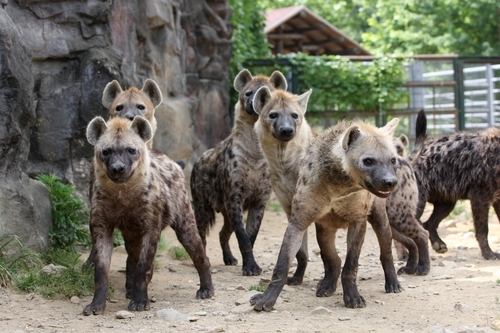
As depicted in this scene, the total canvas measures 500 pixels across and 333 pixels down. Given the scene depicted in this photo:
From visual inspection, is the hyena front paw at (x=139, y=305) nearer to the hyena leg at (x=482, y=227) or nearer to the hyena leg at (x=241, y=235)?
the hyena leg at (x=241, y=235)

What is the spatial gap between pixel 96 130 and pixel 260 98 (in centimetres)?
166

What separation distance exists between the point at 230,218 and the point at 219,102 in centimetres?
503

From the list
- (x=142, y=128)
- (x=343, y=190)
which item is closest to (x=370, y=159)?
(x=343, y=190)

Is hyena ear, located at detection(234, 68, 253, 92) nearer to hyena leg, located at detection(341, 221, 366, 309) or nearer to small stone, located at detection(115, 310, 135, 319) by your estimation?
hyena leg, located at detection(341, 221, 366, 309)

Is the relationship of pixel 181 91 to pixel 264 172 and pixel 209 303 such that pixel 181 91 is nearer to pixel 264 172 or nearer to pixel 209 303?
pixel 264 172

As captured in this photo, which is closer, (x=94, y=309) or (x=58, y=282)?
(x=94, y=309)

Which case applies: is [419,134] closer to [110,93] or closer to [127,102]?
[127,102]

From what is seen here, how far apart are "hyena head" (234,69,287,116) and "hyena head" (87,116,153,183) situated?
76.1 inches

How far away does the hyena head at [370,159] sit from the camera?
15.2 ft

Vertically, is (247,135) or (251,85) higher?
(251,85)

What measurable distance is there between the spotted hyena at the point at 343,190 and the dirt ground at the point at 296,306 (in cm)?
22

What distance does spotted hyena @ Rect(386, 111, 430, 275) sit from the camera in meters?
6.28

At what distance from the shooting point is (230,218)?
273 inches

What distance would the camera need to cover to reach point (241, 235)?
22.2 ft
